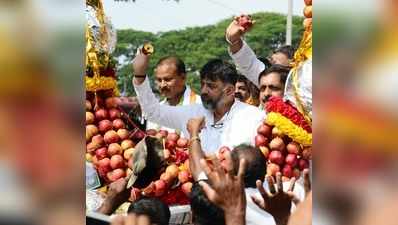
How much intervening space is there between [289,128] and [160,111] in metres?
0.41

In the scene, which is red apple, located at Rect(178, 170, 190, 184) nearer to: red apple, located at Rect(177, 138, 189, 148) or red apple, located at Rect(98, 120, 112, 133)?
red apple, located at Rect(177, 138, 189, 148)

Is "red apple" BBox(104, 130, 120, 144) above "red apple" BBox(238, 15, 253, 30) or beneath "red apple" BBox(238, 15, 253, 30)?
beneath

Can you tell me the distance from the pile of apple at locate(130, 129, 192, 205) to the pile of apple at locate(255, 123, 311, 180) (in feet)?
0.75

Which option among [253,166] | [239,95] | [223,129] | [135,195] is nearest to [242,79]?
[239,95]

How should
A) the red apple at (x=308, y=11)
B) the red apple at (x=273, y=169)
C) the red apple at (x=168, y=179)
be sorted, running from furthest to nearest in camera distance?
the red apple at (x=168, y=179), the red apple at (x=273, y=169), the red apple at (x=308, y=11)

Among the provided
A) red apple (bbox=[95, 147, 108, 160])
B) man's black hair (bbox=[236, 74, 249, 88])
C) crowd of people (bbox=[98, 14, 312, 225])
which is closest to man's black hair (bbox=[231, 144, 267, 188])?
crowd of people (bbox=[98, 14, 312, 225])

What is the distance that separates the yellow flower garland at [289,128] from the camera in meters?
1.86

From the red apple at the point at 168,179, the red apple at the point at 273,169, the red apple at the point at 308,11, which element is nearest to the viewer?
the red apple at the point at 308,11

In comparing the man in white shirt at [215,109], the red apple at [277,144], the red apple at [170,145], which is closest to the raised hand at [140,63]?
the man in white shirt at [215,109]

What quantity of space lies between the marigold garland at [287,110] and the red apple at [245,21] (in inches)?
8.7

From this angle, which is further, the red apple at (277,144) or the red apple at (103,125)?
the red apple at (103,125)

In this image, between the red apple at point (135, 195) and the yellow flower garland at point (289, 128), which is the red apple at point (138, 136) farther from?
the yellow flower garland at point (289, 128)

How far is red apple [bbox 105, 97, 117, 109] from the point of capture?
81.3 inches

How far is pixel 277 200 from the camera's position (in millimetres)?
1866
